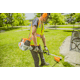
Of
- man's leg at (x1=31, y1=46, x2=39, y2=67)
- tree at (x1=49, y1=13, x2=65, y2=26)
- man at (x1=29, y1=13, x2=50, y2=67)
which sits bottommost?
man's leg at (x1=31, y1=46, x2=39, y2=67)

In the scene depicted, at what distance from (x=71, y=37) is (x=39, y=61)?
5.15 ft

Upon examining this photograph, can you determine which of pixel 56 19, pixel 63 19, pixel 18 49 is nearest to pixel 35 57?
pixel 18 49

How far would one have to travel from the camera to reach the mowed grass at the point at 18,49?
2.14m

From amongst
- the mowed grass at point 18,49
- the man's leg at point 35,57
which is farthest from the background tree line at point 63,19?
the man's leg at point 35,57

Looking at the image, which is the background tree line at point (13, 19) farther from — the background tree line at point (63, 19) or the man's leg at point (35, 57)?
the man's leg at point (35, 57)

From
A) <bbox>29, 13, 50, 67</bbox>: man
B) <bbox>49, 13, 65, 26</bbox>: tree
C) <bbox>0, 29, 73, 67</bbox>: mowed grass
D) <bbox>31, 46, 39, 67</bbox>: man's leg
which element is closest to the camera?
<bbox>29, 13, 50, 67</bbox>: man

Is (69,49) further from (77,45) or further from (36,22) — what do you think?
(36,22)

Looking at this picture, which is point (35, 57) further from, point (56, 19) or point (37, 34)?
point (56, 19)

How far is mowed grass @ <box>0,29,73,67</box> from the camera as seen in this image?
84.4 inches

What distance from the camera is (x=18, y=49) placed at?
7.57 ft

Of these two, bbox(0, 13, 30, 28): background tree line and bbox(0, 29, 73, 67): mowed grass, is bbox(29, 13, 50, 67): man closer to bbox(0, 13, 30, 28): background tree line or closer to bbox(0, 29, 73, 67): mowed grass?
bbox(0, 29, 73, 67): mowed grass

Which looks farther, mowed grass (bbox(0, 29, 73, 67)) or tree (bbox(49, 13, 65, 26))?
tree (bbox(49, 13, 65, 26))

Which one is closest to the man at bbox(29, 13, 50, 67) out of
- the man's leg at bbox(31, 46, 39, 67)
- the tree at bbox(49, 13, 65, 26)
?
the man's leg at bbox(31, 46, 39, 67)

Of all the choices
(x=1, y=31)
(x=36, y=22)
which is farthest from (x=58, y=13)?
(x=1, y=31)
